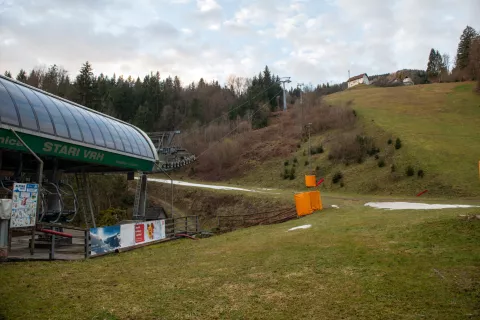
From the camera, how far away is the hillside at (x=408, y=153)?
3538 centimetres

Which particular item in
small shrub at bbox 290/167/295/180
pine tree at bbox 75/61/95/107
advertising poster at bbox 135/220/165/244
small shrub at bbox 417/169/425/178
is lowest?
advertising poster at bbox 135/220/165/244

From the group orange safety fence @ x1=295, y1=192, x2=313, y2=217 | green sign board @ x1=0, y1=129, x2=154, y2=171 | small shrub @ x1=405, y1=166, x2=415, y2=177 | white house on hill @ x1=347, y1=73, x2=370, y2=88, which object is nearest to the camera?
green sign board @ x1=0, y1=129, x2=154, y2=171

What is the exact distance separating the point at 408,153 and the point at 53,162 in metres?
37.3

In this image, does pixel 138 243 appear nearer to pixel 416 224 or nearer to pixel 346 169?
pixel 416 224

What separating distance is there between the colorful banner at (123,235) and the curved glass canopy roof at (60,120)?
535cm

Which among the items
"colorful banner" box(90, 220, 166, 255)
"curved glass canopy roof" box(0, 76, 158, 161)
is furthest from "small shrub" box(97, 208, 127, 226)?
"colorful banner" box(90, 220, 166, 255)

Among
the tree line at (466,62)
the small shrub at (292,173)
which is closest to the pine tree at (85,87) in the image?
the small shrub at (292,173)

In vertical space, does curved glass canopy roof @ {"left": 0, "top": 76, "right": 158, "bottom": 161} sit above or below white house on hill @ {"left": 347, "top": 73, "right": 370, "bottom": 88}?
below

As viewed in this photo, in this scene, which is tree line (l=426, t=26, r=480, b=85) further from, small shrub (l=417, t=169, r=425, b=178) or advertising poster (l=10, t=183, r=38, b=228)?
advertising poster (l=10, t=183, r=38, b=228)

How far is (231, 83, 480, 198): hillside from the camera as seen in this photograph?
3538 centimetres

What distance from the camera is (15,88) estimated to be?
16.5 m

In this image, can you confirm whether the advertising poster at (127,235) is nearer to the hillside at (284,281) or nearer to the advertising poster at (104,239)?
the advertising poster at (104,239)

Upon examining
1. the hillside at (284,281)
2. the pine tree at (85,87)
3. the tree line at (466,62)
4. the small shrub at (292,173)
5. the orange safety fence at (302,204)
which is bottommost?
the hillside at (284,281)

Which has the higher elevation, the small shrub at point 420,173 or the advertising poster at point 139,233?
the small shrub at point 420,173
